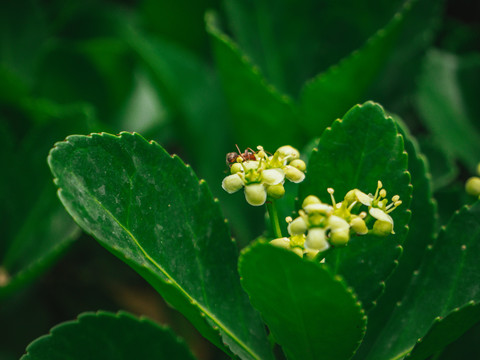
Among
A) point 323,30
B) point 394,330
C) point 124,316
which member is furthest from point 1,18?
point 394,330

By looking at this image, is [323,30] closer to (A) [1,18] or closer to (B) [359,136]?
(B) [359,136]

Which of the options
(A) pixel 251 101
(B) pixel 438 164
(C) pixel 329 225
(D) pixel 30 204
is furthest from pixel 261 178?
(D) pixel 30 204

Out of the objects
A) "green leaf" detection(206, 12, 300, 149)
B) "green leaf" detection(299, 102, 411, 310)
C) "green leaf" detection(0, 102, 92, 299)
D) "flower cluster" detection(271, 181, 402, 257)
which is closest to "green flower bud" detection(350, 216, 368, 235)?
"flower cluster" detection(271, 181, 402, 257)

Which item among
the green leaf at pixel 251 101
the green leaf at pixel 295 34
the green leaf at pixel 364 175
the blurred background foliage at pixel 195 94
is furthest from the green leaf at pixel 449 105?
the green leaf at pixel 364 175

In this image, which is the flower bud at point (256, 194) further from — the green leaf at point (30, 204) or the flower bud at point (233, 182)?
the green leaf at point (30, 204)

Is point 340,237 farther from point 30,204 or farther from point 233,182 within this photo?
point 30,204
